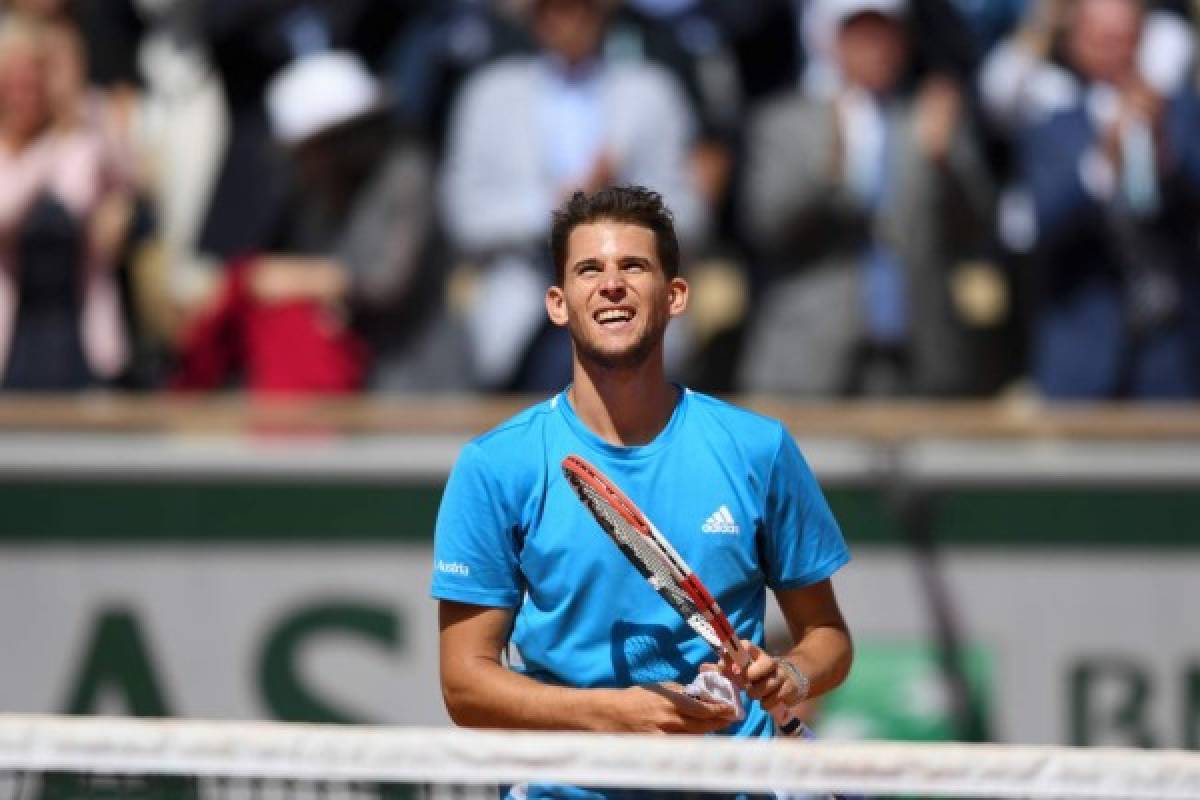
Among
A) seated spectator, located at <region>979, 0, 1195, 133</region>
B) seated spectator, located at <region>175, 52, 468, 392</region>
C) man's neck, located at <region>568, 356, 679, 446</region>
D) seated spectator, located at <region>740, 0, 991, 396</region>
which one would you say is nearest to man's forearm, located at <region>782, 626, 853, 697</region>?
man's neck, located at <region>568, 356, 679, 446</region>

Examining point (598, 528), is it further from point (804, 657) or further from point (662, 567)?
point (804, 657)

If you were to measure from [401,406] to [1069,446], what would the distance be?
2221mm

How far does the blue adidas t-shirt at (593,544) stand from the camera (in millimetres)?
A: 3922

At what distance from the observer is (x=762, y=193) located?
24.5 feet

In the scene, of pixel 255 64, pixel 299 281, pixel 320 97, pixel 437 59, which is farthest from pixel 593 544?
pixel 255 64

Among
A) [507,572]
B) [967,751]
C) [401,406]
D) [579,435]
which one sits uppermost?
[401,406]

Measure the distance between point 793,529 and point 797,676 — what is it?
32cm

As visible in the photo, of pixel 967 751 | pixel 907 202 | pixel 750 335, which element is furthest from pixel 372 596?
pixel 967 751

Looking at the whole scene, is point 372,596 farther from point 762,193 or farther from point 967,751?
point 967,751

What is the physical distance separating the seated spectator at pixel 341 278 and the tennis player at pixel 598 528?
3536 millimetres

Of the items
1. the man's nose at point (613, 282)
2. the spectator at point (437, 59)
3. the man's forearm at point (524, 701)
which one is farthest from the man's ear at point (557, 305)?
the spectator at point (437, 59)

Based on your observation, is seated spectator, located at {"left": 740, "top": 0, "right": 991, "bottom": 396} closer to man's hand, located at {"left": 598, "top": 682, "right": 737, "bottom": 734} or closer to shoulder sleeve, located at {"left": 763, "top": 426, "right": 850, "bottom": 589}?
shoulder sleeve, located at {"left": 763, "top": 426, "right": 850, "bottom": 589}

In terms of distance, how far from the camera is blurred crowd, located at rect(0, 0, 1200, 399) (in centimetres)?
739

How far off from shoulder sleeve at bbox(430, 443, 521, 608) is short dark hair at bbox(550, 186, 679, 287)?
1.37 ft
